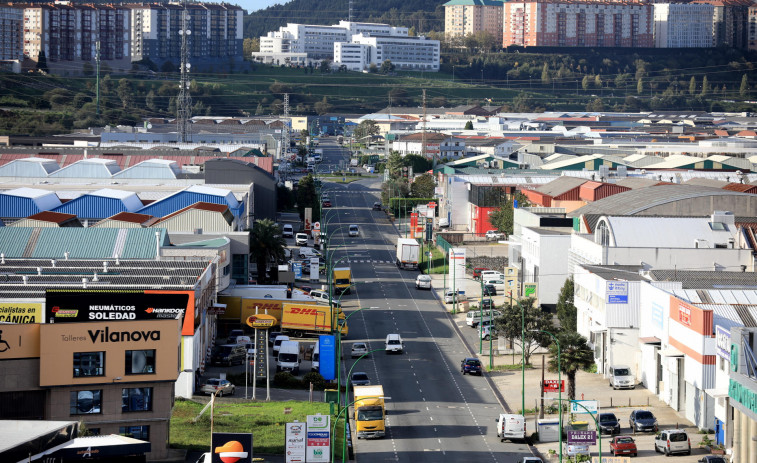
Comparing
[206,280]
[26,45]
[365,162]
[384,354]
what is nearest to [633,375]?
[384,354]

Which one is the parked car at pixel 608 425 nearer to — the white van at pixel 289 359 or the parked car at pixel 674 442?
the parked car at pixel 674 442

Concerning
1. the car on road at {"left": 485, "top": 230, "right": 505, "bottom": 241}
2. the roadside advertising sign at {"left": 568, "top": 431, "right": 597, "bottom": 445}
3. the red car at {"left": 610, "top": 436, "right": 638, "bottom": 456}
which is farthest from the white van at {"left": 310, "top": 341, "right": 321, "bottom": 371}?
the car on road at {"left": 485, "top": 230, "right": 505, "bottom": 241}

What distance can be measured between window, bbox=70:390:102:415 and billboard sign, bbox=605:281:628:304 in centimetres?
2082

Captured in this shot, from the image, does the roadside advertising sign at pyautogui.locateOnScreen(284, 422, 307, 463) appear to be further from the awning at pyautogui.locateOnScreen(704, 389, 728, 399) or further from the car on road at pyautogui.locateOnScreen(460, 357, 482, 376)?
the car on road at pyautogui.locateOnScreen(460, 357, 482, 376)

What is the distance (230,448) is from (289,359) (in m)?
18.9

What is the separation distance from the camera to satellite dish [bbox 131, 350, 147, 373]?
34.4 m

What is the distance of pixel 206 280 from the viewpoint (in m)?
48.1

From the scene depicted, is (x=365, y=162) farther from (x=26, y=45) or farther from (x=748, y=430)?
(x=748, y=430)

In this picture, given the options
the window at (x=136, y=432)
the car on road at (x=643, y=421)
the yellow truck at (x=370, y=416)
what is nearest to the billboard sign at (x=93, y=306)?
the window at (x=136, y=432)

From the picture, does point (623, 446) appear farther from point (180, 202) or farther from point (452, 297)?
point (180, 202)

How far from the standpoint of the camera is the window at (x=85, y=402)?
1330 inches

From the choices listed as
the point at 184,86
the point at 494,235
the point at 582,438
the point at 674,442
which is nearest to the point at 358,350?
the point at 582,438

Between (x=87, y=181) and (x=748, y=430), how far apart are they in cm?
6422

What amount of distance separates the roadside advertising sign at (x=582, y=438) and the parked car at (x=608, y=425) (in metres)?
3.65
